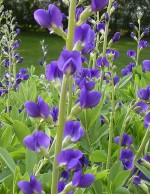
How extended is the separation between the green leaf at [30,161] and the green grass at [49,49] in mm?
8269

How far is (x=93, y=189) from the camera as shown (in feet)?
5.30

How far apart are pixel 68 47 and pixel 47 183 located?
0.64 metres

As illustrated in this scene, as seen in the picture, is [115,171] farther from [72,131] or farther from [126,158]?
[72,131]

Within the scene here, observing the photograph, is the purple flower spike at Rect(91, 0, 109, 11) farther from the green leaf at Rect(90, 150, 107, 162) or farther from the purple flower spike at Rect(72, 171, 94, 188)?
the green leaf at Rect(90, 150, 107, 162)

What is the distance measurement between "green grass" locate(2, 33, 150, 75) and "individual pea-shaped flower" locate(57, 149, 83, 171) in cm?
872

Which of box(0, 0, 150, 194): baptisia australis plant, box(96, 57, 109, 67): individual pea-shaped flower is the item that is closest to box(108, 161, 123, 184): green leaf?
box(0, 0, 150, 194): baptisia australis plant

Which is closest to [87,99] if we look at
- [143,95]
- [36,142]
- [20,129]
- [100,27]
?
[36,142]

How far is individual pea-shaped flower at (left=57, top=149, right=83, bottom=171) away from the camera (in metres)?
1.13

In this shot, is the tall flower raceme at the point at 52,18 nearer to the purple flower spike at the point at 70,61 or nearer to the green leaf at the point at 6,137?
the purple flower spike at the point at 70,61

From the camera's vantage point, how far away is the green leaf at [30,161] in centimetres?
159

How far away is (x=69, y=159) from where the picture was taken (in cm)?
115

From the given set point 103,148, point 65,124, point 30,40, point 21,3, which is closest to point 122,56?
point 30,40

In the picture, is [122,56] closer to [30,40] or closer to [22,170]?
[30,40]

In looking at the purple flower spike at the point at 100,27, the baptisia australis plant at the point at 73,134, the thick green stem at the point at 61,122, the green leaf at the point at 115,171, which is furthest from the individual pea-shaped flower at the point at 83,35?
the purple flower spike at the point at 100,27
